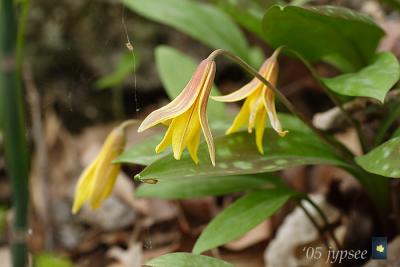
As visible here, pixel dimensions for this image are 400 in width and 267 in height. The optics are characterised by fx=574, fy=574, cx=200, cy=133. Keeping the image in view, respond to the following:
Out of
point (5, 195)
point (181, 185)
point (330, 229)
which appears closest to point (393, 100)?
point (330, 229)

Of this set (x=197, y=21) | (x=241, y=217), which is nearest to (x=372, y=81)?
(x=241, y=217)

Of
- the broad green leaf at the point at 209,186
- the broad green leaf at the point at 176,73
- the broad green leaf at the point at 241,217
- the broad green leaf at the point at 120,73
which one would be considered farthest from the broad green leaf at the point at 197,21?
the broad green leaf at the point at 241,217

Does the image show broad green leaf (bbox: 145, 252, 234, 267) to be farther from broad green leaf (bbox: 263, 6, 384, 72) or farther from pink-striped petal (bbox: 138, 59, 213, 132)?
broad green leaf (bbox: 263, 6, 384, 72)

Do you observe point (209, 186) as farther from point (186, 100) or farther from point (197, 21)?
point (197, 21)

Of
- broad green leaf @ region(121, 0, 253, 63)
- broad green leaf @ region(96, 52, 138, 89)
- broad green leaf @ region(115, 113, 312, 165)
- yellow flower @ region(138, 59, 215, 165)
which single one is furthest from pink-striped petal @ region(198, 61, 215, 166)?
broad green leaf @ region(96, 52, 138, 89)

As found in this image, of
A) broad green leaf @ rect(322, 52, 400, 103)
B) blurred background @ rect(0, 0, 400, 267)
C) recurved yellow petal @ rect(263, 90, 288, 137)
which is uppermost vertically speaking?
broad green leaf @ rect(322, 52, 400, 103)

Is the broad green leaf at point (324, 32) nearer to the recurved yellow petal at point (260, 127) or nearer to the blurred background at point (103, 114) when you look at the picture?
the recurved yellow petal at point (260, 127)
